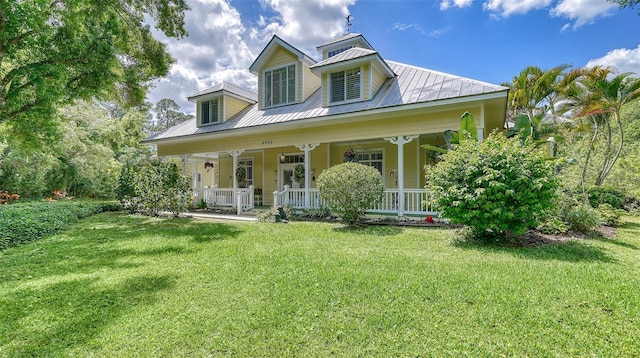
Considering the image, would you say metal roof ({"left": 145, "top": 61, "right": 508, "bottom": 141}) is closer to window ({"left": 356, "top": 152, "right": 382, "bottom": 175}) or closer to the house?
the house

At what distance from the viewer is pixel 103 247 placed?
705 centimetres

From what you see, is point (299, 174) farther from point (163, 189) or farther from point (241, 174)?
point (163, 189)

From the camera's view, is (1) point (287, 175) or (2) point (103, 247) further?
(1) point (287, 175)

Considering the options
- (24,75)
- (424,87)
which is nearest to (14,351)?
A: (24,75)

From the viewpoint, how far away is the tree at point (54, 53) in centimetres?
787

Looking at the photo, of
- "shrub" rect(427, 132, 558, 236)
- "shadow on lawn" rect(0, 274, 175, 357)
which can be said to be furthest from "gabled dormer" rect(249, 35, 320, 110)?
"shadow on lawn" rect(0, 274, 175, 357)

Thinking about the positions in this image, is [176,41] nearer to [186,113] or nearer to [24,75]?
[24,75]

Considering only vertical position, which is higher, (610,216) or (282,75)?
(282,75)

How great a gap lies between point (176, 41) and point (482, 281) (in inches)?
497

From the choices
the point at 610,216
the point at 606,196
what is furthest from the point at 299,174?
the point at 606,196

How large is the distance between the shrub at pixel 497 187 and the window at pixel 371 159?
585 cm

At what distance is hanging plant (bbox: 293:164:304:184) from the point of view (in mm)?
13680

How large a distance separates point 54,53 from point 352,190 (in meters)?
9.43

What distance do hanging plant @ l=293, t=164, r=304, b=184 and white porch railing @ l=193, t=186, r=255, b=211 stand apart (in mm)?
2168
